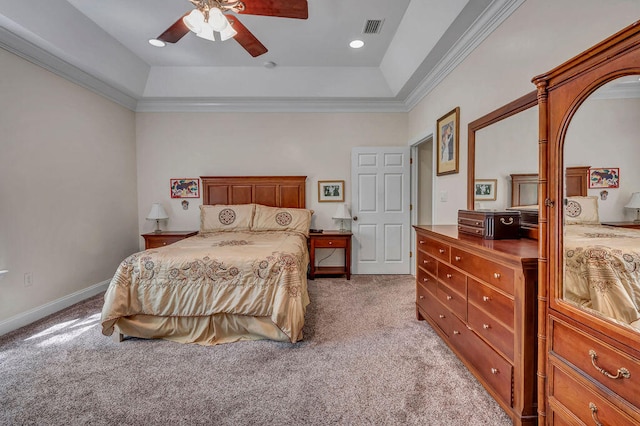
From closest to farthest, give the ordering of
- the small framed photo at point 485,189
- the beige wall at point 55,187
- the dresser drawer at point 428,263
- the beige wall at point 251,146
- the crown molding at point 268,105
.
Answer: the small framed photo at point 485,189
the dresser drawer at point 428,263
the beige wall at point 55,187
the crown molding at point 268,105
the beige wall at point 251,146

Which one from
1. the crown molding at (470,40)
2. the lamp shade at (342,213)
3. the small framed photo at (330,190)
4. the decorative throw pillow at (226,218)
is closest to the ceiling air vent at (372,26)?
the crown molding at (470,40)

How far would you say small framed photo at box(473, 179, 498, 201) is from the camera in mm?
2283

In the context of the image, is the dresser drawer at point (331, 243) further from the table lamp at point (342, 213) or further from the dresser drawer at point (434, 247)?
the dresser drawer at point (434, 247)

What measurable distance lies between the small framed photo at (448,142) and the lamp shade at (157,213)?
3981mm

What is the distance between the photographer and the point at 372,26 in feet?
10.2

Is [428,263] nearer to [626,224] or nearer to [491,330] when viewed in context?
[491,330]

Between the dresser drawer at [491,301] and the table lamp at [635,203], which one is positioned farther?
the dresser drawer at [491,301]

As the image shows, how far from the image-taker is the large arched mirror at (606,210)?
984 mm

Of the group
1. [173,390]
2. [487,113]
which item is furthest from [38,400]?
[487,113]

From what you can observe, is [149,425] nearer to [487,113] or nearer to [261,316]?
[261,316]

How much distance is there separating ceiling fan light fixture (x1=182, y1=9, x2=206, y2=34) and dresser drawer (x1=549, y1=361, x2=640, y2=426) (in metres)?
2.94

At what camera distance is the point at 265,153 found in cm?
465

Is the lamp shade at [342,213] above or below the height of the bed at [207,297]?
above

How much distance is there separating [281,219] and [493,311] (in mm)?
3093
